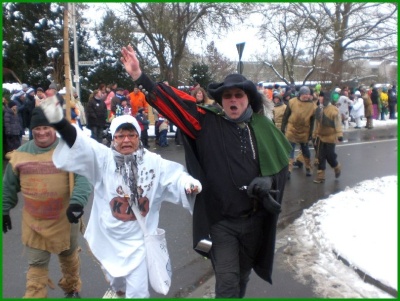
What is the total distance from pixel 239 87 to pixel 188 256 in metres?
2.65

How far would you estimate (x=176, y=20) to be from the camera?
1018 inches

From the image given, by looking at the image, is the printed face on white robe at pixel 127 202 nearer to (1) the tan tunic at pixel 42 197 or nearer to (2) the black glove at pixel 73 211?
(2) the black glove at pixel 73 211

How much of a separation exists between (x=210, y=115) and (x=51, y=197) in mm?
1458

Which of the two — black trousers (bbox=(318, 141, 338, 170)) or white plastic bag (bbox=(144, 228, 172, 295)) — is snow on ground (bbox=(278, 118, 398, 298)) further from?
black trousers (bbox=(318, 141, 338, 170))

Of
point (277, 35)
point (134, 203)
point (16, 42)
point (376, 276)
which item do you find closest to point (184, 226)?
point (376, 276)

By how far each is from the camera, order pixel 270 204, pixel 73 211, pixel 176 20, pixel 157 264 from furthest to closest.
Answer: pixel 176 20, pixel 73 211, pixel 157 264, pixel 270 204

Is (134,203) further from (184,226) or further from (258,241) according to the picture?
(184,226)

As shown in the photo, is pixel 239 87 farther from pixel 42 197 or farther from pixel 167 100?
pixel 42 197

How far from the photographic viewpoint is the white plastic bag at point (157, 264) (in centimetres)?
347

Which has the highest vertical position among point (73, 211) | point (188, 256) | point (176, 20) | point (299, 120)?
point (176, 20)

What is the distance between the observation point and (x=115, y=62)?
28234mm

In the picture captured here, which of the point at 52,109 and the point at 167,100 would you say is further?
the point at 167,100

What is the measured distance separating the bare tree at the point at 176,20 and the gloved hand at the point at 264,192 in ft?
73.6

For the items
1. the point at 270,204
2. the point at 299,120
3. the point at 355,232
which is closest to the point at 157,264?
the point at 270,204
